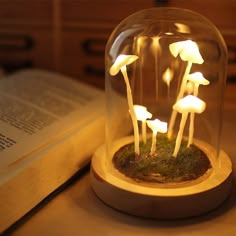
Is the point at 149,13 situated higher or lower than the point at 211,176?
higher

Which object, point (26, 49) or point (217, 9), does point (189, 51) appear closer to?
point (217, 9)

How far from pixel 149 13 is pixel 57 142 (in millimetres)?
281

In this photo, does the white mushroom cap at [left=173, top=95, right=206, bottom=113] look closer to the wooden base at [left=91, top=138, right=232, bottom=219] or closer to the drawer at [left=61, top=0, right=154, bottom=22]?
the wooden base at [left=91, top=138, right=232, bottom=219]

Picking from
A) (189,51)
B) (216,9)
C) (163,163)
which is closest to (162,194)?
(163,163)

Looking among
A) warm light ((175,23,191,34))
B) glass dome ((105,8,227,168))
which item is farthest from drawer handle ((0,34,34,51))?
warm light ((175,23,191,34))

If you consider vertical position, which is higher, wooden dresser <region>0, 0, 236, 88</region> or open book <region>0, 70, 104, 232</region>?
wooden dresser <region>0, 0, 236, 88</region>

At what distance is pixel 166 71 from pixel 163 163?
278mm

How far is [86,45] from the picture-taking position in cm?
110

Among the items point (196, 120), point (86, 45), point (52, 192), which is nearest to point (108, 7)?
point (86, 45)

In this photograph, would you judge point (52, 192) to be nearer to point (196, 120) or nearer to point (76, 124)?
point (76, 124)

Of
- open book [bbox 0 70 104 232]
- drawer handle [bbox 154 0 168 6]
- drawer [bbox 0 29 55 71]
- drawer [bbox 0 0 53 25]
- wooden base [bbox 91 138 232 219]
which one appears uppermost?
drawer handle [bbox 154 0 168 6]

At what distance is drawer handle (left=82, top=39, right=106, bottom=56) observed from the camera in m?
1.08

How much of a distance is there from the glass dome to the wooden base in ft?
0.29

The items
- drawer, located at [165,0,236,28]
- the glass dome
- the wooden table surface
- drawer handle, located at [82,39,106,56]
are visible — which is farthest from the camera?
drawer handle, located at [82,39,106,56]
